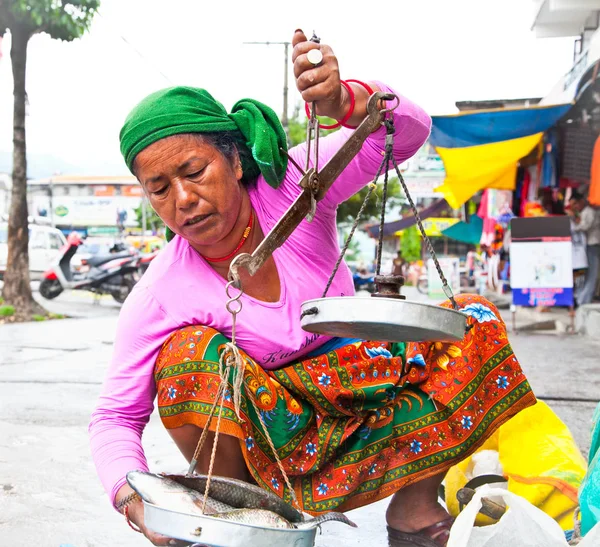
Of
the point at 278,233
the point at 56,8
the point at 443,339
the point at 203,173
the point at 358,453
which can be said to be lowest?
the point at 358,453

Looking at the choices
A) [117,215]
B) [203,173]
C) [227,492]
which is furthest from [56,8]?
[117,215]

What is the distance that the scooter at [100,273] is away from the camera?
11.8 meters

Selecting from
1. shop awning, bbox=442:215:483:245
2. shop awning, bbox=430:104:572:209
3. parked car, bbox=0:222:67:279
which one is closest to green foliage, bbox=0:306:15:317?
shop awning, bbox=430:104:572:209

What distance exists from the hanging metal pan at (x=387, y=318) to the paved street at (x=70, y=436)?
93cm

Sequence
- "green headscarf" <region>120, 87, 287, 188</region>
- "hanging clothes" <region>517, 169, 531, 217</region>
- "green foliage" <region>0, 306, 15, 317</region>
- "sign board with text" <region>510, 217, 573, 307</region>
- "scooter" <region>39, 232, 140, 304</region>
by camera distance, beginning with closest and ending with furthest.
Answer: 1. "green headscarf" <region>120, 87, 287, 188</region>
2. "sign board with text" <region>510, 217, 573, 307</region>
3. "green foliage" <region>0, 306, 15, 317</region>
4. "hanging clothes" <region>517, 169, 531, 217</region>
5. "scooter" <region>39, 232, 140, 304</region>

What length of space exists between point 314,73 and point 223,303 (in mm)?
663

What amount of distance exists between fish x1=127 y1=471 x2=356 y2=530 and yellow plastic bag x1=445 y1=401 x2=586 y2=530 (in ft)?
2.37

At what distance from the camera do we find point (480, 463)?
2.16 metres

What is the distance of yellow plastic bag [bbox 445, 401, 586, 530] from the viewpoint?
1.86 metres

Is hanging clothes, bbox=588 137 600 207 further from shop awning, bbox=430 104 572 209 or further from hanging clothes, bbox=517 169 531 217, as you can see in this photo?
hanging clothes, bbox=517 169 531 217

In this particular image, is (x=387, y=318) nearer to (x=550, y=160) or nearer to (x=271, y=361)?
(x=271, y=361)

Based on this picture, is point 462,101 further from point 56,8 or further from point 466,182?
point 56,8

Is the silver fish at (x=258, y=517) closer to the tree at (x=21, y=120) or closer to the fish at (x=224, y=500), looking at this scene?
the fish at (x=224, y=500)

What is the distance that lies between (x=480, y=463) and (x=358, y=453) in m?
0.58
